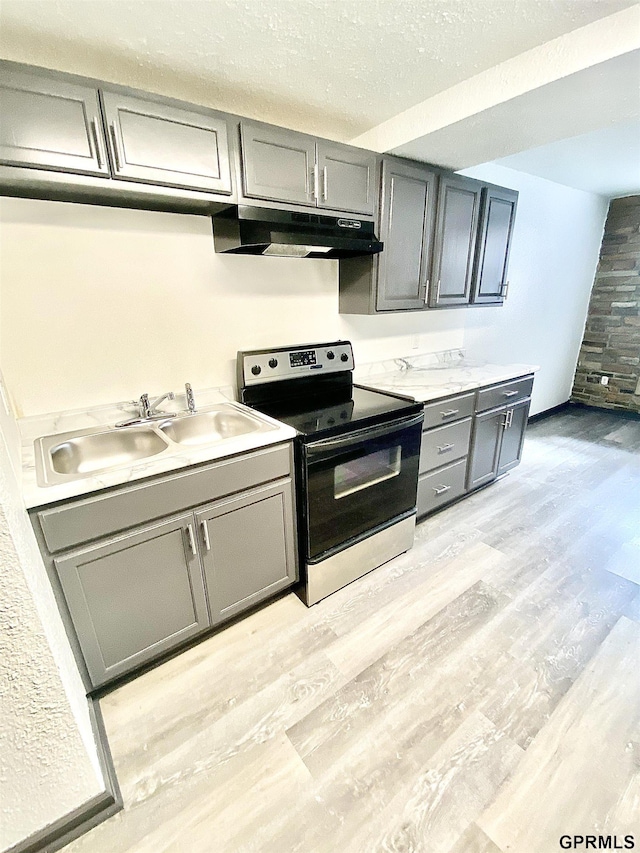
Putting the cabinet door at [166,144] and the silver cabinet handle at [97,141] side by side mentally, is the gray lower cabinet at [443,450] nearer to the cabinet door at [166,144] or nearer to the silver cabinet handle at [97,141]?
the cabinet door at [166,144]

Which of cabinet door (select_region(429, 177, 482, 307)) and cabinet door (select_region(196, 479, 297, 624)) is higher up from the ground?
cabinet door (select_region(429, 177, 482, 307))

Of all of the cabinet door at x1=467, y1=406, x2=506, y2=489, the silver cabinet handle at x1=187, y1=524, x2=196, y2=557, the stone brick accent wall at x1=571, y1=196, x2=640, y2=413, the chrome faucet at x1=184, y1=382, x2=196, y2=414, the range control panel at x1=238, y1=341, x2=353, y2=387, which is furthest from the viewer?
the stone brick accent wall at x1=571, y1=196, x2=640, y2=413

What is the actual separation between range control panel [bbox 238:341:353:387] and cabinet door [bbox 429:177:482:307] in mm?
750

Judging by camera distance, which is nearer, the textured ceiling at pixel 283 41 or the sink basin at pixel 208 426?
the textured ceiling at pixel 283 41

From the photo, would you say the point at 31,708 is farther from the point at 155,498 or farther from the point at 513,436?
the point at 513,436

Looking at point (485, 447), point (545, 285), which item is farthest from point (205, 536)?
point (545, 285)

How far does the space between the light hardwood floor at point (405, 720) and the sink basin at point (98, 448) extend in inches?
37.2

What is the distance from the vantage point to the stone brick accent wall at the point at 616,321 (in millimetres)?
4266

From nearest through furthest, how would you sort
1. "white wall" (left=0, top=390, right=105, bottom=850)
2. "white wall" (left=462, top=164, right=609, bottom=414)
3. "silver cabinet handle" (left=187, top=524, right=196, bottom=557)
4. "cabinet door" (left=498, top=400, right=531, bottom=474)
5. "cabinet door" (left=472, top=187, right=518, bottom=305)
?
"white wall" (left=0, top=390, right=105, bottom=850) → "silver cabinet handle" (left=187, top=524, right=196, bottom=557) → "cabinet door" (left=472, top=187, right=518, bottom=305) → "cabinet door" (left=498, top=400, right=531, bottom=474) → "white wall" (left=462, top=164, right=609, bottom=414)

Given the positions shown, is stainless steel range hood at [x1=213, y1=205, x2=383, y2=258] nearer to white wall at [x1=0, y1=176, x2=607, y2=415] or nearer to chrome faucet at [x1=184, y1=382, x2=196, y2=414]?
white wall at [x1=0, y1=176, x2=607, y2=415]

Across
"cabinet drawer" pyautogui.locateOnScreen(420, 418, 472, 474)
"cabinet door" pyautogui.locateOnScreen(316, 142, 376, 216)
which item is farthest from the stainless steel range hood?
"cabinet drawer" pyautogui.locateOnScreen(420, 418, 472, 474)

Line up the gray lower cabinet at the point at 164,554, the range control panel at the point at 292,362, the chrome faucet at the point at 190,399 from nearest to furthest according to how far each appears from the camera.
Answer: the gray lower cabinet at the point at 164,554, the chrome faucet at the point at 190,399, the range control panel at the point at 292,362

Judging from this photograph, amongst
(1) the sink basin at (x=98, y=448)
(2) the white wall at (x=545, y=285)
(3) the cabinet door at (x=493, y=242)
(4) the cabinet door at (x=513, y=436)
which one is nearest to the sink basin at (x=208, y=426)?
(1) the sink basin at (x=98, y=448)

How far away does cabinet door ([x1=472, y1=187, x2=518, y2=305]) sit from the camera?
260cm
